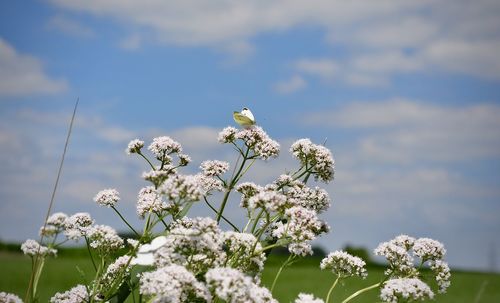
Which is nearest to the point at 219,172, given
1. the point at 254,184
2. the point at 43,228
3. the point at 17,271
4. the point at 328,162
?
the point at 254,184

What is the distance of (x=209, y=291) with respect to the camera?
3.44m

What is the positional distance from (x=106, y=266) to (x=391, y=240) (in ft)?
8.09

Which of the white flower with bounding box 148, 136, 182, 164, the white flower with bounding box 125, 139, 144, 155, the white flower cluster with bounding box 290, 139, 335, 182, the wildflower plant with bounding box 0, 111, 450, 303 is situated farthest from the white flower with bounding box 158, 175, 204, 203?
the white flower cluster with bounding box 290, 139, 335, 182

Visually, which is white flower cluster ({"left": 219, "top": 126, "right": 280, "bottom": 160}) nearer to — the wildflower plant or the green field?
the wildflower plant

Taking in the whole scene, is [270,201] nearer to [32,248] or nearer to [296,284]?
[32,248]

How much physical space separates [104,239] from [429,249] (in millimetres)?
2767

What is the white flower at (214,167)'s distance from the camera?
5.00 meters

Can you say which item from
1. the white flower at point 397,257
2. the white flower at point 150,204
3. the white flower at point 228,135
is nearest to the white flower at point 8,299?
the white flower at point 150,204

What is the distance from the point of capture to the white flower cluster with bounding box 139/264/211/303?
3314 mm

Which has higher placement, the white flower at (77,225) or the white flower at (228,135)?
the white flower at (228,135)

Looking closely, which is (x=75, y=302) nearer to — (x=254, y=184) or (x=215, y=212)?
(x=215, y=212)

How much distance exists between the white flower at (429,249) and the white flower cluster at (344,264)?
0.58m

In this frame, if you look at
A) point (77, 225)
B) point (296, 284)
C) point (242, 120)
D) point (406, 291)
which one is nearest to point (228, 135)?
point (242, 120)

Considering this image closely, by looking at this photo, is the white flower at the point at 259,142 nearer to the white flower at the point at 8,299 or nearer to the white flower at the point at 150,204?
the white flower at the point at 150,204
